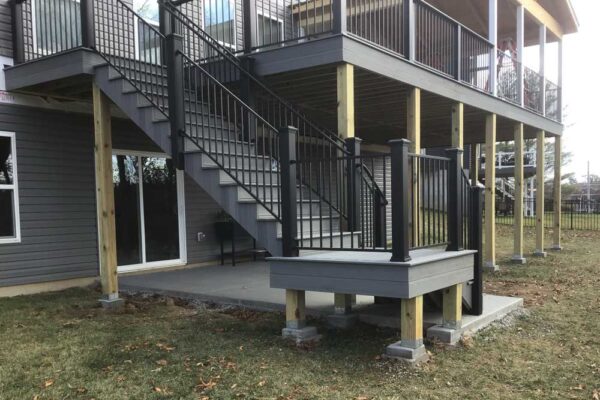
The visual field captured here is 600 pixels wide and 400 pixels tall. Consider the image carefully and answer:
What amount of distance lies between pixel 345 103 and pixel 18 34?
4.85m

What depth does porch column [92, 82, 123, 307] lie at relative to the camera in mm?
6480

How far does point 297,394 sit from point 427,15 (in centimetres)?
609

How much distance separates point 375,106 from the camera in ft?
29.5

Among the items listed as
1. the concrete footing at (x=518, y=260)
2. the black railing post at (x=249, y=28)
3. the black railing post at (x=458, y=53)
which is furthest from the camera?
the concrete footing at (x=518, y=260)

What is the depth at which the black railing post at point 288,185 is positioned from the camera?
4.75 m

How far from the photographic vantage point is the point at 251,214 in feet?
17.1

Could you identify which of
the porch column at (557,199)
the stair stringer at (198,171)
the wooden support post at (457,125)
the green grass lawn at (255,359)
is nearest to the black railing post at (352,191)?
the stair stringer at (198,171)

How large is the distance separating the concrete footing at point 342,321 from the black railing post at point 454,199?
1.23m

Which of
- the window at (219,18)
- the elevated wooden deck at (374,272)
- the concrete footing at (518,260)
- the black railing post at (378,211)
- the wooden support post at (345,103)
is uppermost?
the window at (219,18)

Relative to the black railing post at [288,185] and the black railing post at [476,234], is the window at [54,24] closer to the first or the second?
the black railing post at [288,185]

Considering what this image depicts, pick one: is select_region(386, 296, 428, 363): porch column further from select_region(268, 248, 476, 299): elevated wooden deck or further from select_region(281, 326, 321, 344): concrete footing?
select_region(281, 326, 321, 344): concrete footing

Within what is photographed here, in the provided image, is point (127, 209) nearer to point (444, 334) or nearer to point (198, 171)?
point (198, 171)

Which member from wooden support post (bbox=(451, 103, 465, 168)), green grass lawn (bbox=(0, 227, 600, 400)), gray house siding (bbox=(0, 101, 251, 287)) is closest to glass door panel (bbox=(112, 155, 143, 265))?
gray house siding (bbox=(0, 101, 251, 287))

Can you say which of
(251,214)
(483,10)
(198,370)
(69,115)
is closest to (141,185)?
(69,115)
